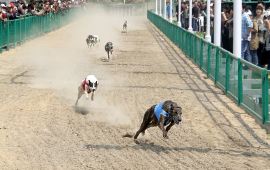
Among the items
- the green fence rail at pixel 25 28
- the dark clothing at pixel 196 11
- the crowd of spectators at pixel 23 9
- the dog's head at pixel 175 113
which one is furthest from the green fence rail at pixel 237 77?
the dark clothing at pixel 196 11

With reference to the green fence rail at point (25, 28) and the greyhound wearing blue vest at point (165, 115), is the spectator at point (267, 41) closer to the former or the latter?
the greyhound wearing blue vest at point (165, 115)

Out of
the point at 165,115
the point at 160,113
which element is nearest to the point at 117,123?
the point at 160,113

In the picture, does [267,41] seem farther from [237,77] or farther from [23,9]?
[23,9]

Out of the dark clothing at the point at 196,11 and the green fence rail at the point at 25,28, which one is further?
the dark clothing at the point at 196,11

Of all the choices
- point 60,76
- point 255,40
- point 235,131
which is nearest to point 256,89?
point 235,131

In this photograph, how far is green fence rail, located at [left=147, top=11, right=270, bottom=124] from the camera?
9.94 m

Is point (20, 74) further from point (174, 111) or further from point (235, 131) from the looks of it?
point (174, 111)

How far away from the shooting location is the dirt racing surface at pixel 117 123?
25.5 feet

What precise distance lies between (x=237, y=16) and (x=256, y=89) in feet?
11.9

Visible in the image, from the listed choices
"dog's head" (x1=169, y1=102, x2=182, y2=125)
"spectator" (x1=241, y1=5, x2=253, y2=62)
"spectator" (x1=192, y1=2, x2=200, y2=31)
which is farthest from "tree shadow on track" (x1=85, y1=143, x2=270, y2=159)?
"spectator" (x1=192, y1=2, x2=200, y2=31)

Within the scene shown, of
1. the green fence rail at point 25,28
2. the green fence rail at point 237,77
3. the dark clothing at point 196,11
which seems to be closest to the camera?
the green fence rail at point 237,77

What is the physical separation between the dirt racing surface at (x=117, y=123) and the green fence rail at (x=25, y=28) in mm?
4597

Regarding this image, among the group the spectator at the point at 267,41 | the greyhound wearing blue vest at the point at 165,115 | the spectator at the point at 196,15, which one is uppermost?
the spectator at the point at 196,15

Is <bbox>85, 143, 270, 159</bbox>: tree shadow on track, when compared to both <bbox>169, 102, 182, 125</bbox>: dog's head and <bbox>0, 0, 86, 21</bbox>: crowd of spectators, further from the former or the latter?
<bbox>0, 0, 86, 21</bbox>: crowd of spectators
